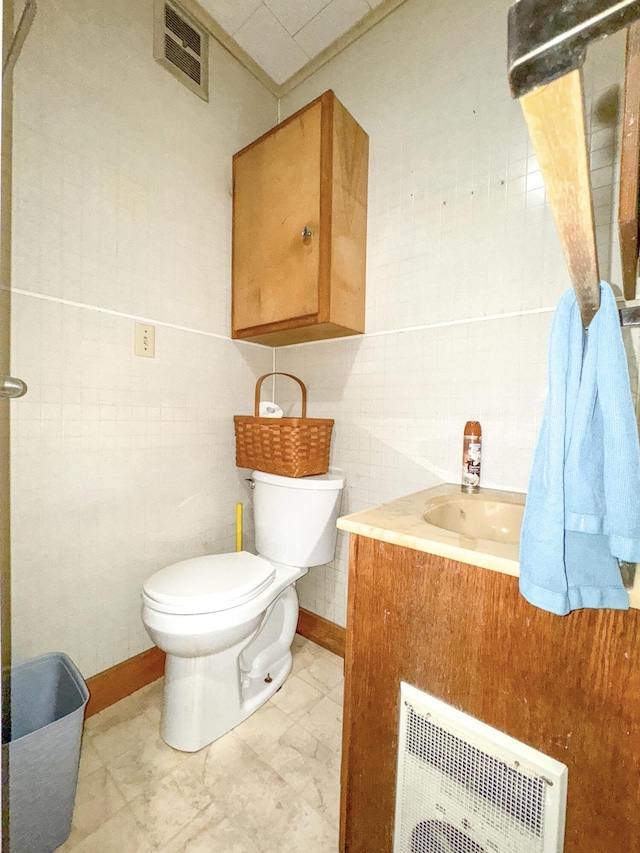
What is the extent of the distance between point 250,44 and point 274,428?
1627 mm

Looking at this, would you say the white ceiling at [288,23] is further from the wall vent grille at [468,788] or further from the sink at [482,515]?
the wall vent grille at [468,788]

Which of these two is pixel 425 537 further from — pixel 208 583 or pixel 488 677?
pixel 208 583

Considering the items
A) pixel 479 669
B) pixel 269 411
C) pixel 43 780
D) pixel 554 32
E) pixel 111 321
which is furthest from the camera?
pixel 269 411

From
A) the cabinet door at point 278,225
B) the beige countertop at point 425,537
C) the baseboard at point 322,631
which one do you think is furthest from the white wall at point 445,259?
the beige countertop at point 425,537

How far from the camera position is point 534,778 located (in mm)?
567

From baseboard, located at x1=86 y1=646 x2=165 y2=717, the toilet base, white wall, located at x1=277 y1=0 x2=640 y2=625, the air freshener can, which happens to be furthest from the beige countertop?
baseboard, located at x1=86 y1=646 x2=165 y2=717

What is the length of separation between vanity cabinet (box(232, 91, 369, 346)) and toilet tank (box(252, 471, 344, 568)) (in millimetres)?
596

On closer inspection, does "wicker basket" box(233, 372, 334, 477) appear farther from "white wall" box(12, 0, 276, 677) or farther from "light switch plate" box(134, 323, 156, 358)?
"light switch plate" box(134, 323, 156, 358)

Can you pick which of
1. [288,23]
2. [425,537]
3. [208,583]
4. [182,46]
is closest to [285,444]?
[208,583]

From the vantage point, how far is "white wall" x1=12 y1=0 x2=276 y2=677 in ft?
3.46

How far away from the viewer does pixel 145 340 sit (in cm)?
130

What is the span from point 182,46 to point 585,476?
195 centimetres

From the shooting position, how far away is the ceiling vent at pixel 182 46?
1.31 metres

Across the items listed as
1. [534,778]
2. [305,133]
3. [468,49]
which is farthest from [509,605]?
[468,49]
